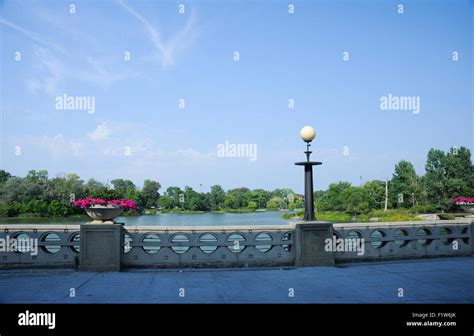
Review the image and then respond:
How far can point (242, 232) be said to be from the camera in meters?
8.80

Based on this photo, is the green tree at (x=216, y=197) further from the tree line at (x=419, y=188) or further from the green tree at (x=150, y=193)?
the tree line at (x=419, y=188)

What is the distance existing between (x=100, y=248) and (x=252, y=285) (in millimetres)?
3354

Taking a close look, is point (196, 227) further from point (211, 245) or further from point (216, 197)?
point (216, 197)

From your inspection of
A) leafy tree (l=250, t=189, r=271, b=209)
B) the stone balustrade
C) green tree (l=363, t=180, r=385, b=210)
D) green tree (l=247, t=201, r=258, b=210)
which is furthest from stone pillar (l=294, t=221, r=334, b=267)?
leafy tree (l=250, t=189, r=271, b=209)

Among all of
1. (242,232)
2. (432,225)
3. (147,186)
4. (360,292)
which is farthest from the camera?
(147,186)

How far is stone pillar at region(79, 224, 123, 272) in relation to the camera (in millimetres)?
8109

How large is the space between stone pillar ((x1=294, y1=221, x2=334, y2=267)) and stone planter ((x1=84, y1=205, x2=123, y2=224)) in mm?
3977

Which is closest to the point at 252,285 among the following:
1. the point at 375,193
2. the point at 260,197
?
the point at 375,193

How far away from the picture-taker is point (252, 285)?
700 cm

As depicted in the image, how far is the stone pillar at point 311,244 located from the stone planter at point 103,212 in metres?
3.98

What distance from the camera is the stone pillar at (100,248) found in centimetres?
811
